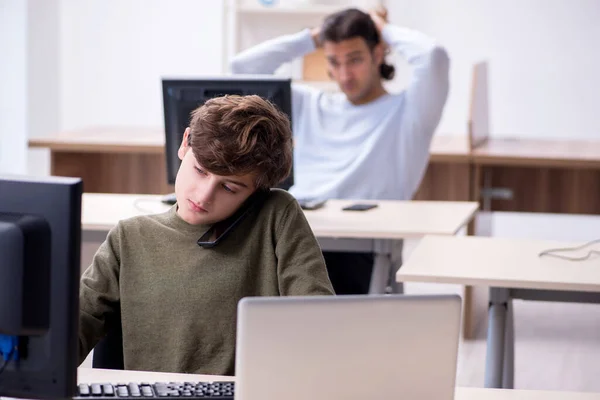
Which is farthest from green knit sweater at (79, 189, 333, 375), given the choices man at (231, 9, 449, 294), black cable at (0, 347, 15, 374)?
man at (231, 9, 449, 294)

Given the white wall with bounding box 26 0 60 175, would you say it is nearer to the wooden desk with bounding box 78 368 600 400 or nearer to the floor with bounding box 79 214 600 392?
the floor with bounding box 79 214 600 392

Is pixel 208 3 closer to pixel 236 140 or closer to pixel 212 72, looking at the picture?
pixel 212 72

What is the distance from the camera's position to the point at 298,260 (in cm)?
176

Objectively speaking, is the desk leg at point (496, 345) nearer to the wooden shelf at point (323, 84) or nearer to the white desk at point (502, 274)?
the white desk at point (502, 274)

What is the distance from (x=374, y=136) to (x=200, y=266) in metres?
1.75

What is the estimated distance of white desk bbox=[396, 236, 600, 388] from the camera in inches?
91.7

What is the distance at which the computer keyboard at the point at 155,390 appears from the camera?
1.44 meters

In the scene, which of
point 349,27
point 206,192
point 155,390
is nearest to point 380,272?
point 349,27

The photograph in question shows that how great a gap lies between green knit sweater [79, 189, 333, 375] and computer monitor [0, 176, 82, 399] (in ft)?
1.64

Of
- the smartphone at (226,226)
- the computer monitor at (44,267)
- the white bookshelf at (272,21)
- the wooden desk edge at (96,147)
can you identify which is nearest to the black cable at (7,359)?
the computer monitor at (44,267)

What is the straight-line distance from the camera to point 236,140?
1.68m

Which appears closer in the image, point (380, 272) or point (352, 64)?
point (380, 272)

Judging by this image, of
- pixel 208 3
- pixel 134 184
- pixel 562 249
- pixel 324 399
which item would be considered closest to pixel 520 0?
pixel 208 3

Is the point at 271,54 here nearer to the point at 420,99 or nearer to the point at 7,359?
the point at 420,99
